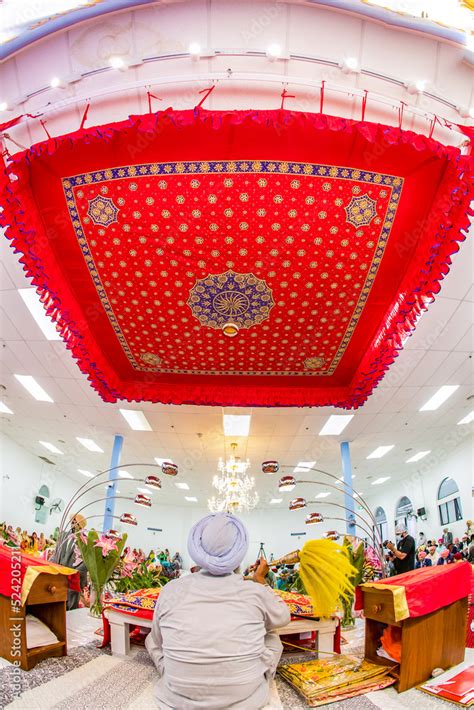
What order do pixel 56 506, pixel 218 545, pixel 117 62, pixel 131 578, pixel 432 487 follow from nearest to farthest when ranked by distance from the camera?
pixel 218 545 → pixel 117 62 → pixel 131 578 → pixel 432 487 → pixel 56 506

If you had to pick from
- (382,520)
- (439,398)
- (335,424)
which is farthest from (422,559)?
(382,520)

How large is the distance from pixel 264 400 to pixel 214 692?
293 cm

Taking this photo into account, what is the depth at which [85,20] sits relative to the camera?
2.41 m

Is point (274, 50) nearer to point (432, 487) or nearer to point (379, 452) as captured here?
point (379, 452)

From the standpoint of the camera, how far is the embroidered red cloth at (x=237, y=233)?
2414mm

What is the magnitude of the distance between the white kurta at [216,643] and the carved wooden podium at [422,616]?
77 centimetres

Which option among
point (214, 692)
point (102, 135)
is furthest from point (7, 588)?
point (102, 135)

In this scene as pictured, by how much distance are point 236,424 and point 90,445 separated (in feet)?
16.8

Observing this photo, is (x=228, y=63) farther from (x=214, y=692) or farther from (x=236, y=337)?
(x=214, y=692)

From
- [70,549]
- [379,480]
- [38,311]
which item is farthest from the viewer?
[379,480]

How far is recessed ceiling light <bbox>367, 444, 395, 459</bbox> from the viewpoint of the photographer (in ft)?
34.2

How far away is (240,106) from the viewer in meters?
2.71

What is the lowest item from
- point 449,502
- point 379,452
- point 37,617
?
point 37,617

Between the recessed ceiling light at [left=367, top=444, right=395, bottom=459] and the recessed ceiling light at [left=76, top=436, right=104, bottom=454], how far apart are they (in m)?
8.02
